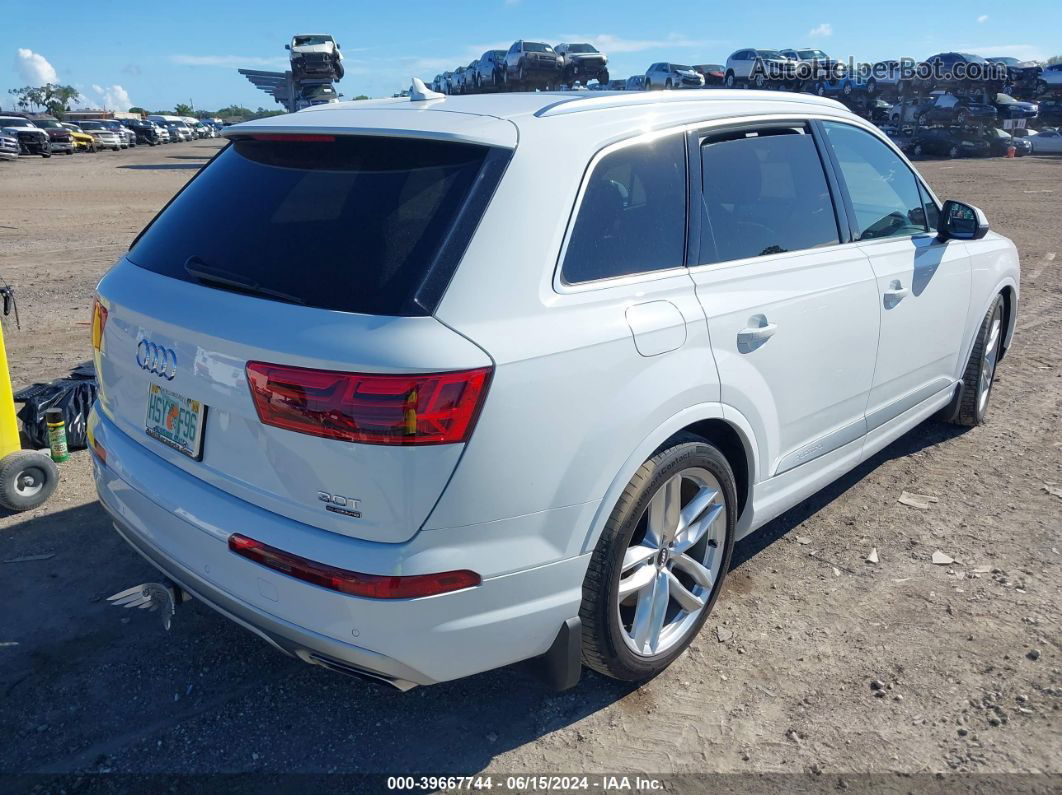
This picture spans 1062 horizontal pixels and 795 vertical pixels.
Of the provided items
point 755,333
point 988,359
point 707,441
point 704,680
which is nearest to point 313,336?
point 707,441

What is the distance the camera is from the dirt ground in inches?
107

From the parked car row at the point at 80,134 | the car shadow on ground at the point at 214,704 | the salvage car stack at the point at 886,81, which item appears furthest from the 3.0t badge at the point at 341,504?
the salvage car stack at the point at 886,81

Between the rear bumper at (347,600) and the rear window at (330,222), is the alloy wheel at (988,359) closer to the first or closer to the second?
the rear bumper at (347,600)

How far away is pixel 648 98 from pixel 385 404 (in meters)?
1.64

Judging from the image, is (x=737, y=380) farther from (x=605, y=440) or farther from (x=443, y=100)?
(x=443, y=100)

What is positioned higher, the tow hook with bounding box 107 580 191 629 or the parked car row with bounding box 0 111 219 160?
the parked car row with bounding box 0 111 219 160

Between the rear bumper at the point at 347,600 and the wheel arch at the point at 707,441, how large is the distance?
185mm

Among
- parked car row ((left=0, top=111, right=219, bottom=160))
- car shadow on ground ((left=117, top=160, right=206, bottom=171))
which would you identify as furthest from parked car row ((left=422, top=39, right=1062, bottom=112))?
parked car row ((left=0, top=111, right=219, bottom=160))

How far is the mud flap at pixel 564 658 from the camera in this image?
259cm

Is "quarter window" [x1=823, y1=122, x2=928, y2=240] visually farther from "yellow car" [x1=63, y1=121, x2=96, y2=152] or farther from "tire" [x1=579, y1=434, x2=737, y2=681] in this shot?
"yellow car" [x1=63, y1=121, x2=96, y2=152]

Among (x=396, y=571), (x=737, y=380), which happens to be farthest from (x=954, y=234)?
(x=396, y=571)

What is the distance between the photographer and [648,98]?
122 inches

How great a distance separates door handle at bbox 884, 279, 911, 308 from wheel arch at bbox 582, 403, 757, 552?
1180 mm

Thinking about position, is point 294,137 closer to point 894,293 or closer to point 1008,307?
point 894,293
